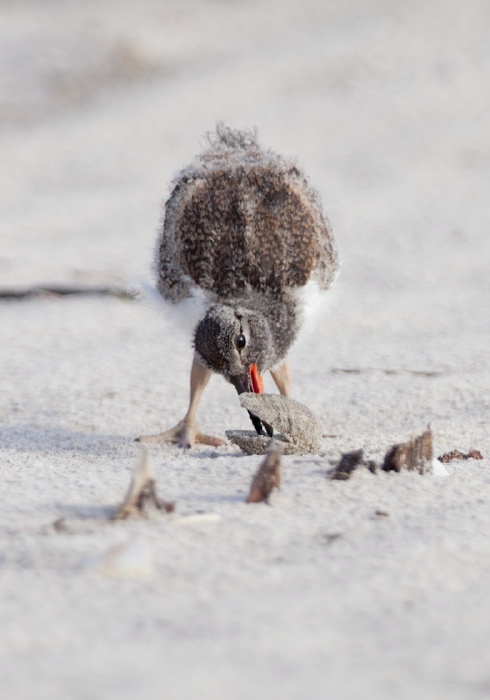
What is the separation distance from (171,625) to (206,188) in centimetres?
279

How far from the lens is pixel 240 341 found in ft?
13.5

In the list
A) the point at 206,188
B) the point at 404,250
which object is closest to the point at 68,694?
the point at 206,188

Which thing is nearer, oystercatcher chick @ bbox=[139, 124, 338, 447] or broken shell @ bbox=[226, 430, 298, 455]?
broken shell @ bbox=[226, 430, 298, 455]

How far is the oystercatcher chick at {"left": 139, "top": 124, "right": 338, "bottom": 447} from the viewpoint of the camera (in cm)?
416

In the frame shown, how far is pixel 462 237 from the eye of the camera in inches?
346

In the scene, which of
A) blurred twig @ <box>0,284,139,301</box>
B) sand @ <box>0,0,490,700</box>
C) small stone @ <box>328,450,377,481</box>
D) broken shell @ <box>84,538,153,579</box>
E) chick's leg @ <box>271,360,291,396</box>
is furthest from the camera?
blurred twig @ <box>0,284,139,301</box>

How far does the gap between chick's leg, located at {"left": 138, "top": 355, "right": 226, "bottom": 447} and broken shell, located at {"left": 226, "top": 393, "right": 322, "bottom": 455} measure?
50 cm

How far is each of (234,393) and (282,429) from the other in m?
1.51

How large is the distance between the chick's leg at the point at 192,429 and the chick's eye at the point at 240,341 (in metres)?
0.23

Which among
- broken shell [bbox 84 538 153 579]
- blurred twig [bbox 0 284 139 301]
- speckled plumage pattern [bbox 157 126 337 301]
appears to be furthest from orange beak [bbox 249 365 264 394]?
blurred twig [bbox 0 284 139 301]

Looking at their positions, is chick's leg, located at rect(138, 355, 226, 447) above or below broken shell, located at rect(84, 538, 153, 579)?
below

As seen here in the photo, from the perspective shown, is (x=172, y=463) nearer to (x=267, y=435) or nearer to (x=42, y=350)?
(x=267, y=435)

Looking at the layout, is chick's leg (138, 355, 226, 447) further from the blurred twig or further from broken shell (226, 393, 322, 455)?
the blurred twig

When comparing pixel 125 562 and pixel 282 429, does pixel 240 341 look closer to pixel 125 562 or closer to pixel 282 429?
pixel 282 429
